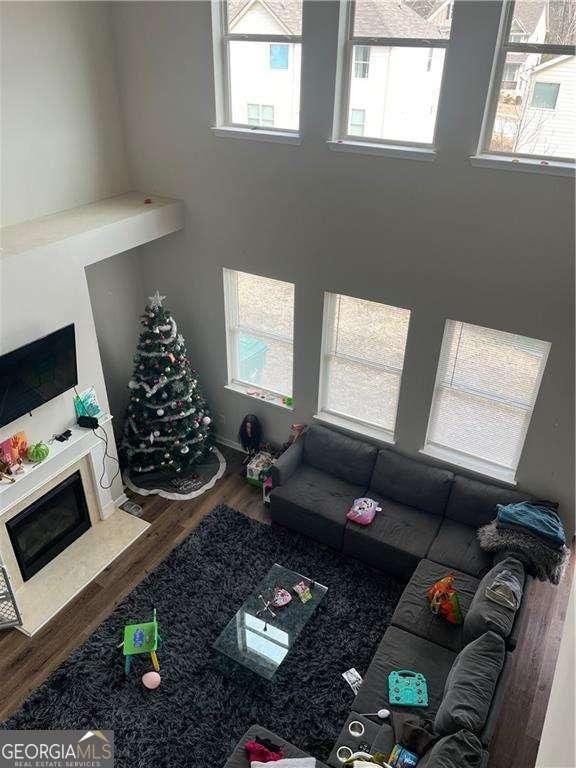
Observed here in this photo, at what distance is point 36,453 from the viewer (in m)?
5.42

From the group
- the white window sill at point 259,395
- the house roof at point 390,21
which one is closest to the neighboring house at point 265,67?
the house roof at point 390,21

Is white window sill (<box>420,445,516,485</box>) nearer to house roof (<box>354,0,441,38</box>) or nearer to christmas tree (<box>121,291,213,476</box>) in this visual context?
christmas tree (<box>121,291,213,476</box>)

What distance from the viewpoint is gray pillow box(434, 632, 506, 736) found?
12.6 feet

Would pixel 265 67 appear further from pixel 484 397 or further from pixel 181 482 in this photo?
pixel 181 482

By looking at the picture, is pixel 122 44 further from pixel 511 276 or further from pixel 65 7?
pixel 511 276

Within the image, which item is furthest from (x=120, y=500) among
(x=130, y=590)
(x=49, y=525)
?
(x=130, y=590)

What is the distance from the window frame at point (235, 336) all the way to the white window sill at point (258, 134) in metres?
1.40

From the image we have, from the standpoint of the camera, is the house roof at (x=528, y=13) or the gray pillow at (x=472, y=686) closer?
the gray pillow at (x=472, y=686)

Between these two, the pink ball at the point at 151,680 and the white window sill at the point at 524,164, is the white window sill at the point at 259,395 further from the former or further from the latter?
the white window sill at the point at 524,164

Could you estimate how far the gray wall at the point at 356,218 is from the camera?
15.8 ft

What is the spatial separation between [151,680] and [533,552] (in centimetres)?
345

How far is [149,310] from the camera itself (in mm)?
6422

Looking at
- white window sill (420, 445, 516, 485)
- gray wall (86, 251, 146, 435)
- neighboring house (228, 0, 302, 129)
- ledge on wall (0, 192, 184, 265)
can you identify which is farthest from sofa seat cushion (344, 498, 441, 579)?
neighboring house (228, 0, 302, 129)

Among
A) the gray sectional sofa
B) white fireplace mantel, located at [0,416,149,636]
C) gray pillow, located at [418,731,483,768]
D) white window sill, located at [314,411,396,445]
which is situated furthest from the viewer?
white window sill, located at [314,411,396,445]
